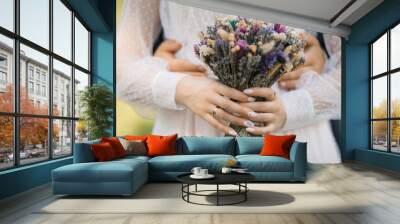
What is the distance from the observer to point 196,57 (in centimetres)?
848

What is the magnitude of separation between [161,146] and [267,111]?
286 cm

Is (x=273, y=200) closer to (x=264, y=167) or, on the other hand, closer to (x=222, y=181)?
(x=222, y=181)

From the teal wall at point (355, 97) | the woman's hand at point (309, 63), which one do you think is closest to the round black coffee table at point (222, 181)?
the woman's hand at point (309, 63)

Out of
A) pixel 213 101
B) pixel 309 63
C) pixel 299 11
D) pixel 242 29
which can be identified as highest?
pixel 299 11

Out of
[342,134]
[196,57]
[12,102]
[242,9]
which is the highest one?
[242,9]

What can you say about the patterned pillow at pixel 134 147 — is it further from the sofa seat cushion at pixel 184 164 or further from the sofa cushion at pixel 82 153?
the sofa cushion at pixel 82 153

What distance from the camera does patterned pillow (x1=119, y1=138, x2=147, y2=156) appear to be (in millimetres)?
6477

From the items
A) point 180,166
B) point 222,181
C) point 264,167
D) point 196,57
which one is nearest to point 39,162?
point 180,166

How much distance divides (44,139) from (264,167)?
3.41 m

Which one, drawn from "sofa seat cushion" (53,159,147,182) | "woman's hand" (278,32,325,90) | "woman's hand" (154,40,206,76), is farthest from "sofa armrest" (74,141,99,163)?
"woman's hand" (278,32,325,90)

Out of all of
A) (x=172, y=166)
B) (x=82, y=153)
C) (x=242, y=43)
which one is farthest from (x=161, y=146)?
(x=242, y=43)

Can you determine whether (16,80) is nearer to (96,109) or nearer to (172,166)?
(172,166)

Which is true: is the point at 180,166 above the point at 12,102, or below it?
below

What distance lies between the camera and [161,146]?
655cm
